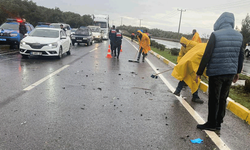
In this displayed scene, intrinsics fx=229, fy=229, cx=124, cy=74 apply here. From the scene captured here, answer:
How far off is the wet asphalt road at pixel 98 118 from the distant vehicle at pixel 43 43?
4.61m

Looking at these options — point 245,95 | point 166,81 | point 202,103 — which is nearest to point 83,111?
point 202,103

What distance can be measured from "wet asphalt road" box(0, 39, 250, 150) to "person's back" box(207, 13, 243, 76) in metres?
1.18

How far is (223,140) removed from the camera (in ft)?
12.5

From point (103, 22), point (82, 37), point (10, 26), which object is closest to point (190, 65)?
point (10, 26)

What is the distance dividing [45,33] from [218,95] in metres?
11.3

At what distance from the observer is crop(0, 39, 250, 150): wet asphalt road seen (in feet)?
11.3

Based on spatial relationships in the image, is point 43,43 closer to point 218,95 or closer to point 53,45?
point 53,45

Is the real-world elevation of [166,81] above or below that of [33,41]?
below

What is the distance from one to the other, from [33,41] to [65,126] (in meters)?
9.00

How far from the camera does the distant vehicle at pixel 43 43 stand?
11.6m

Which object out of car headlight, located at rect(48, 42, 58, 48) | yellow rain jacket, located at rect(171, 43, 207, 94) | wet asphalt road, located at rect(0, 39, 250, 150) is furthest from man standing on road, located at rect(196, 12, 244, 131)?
car headlight, located at rect(48, 42, 58, 48)

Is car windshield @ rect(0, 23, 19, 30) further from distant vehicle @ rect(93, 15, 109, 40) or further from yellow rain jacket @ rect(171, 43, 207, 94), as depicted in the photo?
distant vehicle @ rect(93, 15, 109, 40)

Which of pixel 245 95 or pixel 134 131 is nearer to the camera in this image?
pixel 134 131

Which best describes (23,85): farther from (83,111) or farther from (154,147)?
(154,147)
